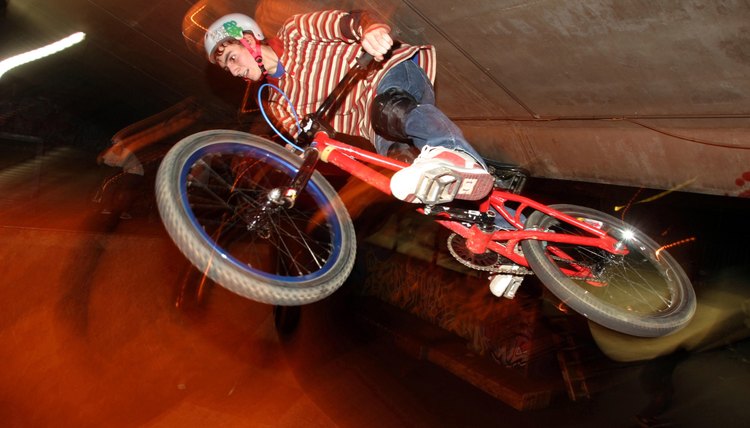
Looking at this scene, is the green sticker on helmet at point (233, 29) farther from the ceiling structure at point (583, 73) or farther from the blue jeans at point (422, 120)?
the ceiling structure at point (583, 73)

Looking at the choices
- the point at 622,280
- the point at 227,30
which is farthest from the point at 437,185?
the point at 622,280

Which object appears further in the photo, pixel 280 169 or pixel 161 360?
pixel 161 360

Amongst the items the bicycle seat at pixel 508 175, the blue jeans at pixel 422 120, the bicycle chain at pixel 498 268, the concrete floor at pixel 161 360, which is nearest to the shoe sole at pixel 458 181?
the blue jeans at pixel 422 120

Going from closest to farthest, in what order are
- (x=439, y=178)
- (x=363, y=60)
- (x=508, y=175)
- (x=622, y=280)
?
1. (x=439, y=178)
2. (x=363, y=60)
3. (x=508, y=175)
4. (x=622, y=280)

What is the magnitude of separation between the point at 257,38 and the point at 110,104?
368 inches

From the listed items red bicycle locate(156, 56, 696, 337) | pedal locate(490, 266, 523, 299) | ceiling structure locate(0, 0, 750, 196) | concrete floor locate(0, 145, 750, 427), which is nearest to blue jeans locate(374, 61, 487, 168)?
red bicycle locate(156, 56, 696, 337)

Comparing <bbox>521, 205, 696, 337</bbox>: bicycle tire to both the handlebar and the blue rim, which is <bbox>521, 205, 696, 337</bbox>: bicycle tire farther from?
the handlebar

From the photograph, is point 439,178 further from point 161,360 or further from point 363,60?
point 161,360

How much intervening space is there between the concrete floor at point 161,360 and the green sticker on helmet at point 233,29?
110 inches

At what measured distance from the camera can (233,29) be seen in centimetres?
243

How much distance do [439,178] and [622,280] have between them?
6.56 feet

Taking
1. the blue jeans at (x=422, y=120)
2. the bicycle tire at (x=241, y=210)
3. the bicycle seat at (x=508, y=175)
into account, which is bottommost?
the bicycle tire at (x=241, y=210)

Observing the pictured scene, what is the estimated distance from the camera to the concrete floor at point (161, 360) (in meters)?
3.54

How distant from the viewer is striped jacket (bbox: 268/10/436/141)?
2451 mm
